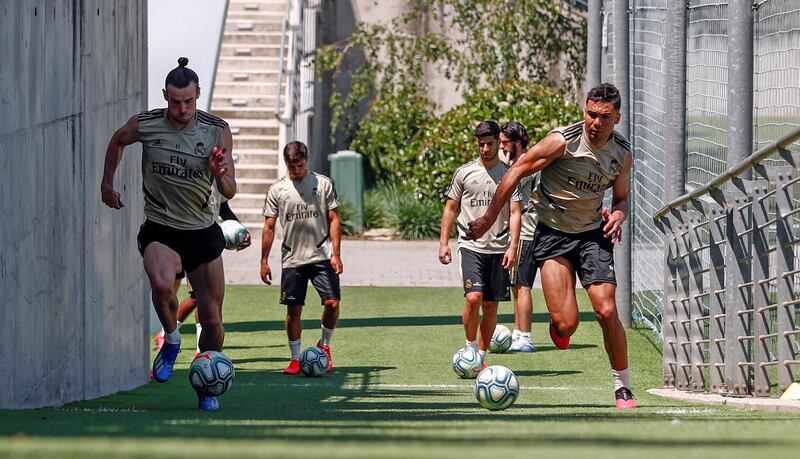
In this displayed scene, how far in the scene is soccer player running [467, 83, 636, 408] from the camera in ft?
29.2

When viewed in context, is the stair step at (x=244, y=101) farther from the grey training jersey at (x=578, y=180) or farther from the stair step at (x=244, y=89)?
the grey training jersey at (x=578, y=180)

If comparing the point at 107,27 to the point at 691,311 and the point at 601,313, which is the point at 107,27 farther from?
the point at 691,311

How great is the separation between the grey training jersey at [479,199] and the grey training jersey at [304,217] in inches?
42.1

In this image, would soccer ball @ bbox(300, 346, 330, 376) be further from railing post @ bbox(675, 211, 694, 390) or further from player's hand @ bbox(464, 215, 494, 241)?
player's hand @ bbox(464, 215, 494, 241)

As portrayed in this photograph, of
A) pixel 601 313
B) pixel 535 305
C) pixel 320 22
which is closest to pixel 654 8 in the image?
pixel 535 305

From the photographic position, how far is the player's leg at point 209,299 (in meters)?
8.91

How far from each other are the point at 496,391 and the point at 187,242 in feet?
6.83

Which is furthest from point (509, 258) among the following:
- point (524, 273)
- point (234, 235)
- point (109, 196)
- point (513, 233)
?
point (109, 196)

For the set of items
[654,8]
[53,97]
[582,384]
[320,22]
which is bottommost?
[582,384]

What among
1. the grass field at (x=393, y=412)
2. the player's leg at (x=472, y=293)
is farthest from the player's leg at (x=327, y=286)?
the player's leg at (x=472, y=293)

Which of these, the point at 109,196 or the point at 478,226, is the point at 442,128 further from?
the point at 109,196

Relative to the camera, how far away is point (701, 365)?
998cm

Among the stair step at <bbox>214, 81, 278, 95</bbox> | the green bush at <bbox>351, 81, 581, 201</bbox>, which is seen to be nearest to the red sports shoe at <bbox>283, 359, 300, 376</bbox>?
the green bush at <bbox>351, 81, 581, 201</bbox>

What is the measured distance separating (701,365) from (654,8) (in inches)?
226
